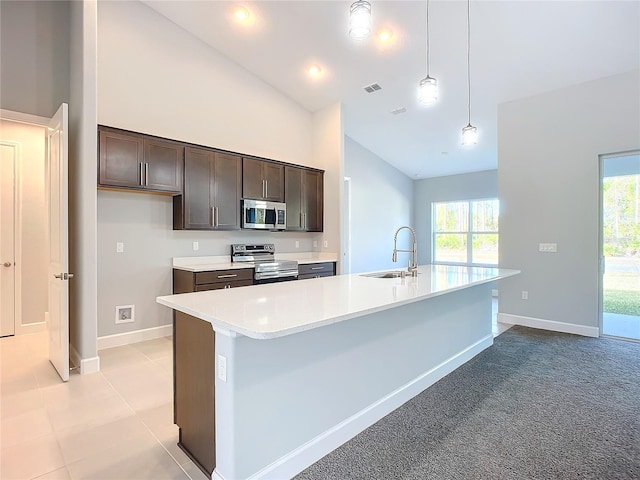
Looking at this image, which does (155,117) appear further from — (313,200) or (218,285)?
(313,200)

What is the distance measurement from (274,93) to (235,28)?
1.19 meters

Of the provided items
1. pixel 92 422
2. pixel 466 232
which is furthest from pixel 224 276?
pixel 466 232

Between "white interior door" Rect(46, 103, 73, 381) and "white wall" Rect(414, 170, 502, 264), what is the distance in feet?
23.9

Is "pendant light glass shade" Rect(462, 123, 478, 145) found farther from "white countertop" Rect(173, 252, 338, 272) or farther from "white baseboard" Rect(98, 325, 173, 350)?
"white baseboard" Rect(98, 325, 173, 350)

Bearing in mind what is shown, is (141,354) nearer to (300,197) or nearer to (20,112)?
(20,112)

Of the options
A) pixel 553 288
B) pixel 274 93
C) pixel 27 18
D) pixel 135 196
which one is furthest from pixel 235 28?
pixel 553 288

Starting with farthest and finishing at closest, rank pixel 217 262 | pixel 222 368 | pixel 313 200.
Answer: pixel 313 200 < pixel 217 262 < pixel 222 368

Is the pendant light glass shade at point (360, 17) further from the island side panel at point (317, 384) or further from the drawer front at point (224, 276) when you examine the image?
the drawer front at point (224, 276)

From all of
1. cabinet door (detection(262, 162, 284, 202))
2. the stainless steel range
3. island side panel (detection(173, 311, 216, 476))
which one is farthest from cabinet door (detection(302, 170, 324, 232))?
island side panel (detection(173, 311, 216, 476))

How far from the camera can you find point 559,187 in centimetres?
433

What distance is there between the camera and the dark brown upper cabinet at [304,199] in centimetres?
508

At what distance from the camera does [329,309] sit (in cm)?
161

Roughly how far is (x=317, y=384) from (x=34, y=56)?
13.3 ft

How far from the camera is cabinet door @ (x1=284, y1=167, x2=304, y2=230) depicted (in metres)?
5.04
